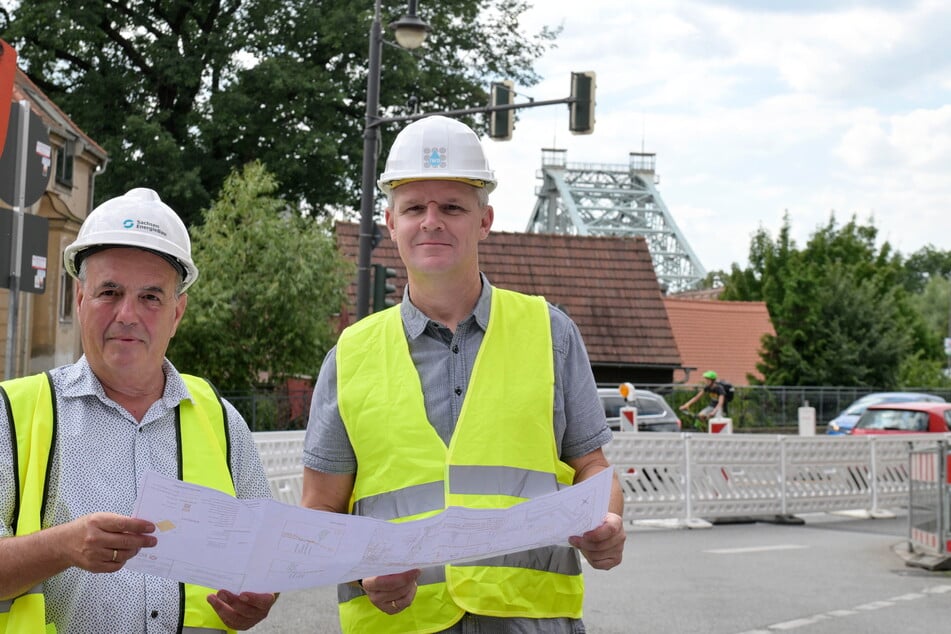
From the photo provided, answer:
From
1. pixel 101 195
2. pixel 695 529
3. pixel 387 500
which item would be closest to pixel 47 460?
pixel 387 500

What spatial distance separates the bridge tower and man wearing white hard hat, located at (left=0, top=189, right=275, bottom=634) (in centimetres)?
16029

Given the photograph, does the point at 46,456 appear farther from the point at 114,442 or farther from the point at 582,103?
the point at 582,103

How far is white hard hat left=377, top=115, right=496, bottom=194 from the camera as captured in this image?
139 inches

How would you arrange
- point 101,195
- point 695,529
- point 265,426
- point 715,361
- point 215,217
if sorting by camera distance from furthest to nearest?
point 715,361, point 101,195, point 215,217, point 265,426, point 695,529

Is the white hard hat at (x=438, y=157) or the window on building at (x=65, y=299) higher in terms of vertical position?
the window on building at (x=65, y=299)

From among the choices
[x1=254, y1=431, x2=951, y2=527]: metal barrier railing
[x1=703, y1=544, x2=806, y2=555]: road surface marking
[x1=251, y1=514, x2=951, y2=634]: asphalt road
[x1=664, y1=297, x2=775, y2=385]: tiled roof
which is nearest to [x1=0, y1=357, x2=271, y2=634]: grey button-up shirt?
[x1=251, y1=514, x2=951, y2=634]: asphalt road

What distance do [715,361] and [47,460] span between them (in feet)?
158

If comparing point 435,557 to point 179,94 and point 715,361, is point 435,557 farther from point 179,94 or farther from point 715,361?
point 715,361

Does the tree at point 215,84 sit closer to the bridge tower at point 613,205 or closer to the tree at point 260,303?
the tree at point 260,303

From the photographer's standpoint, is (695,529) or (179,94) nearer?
(695,529)

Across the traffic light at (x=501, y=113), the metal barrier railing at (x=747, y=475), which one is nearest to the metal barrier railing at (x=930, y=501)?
the metal barrier railing at (x=747, y=475)

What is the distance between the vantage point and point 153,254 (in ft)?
10.9

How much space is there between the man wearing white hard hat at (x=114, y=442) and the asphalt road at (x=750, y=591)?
612cm

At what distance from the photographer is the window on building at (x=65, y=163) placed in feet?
103
